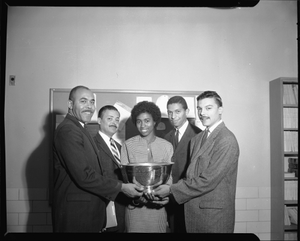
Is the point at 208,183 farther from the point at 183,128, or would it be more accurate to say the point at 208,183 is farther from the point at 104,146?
the point at 104,146

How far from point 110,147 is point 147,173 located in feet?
0.95

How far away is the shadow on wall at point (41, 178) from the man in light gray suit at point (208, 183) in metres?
0.72

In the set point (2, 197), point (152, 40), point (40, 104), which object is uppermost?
point (152, 40)

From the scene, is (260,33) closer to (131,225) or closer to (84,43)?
(84,43)

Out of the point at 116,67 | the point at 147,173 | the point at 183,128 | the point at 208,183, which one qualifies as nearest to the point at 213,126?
the point at 183,128

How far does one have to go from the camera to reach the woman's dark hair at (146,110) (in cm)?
172

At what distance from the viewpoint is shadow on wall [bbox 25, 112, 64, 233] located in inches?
68.2

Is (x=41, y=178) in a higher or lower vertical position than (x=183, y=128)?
lower

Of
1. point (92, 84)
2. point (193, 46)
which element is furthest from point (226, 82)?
point (92, 84)

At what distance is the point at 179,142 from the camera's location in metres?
1.72

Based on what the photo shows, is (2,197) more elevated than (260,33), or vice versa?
(260,33)

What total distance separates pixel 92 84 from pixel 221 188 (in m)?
1.07

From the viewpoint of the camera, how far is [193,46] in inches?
69.7

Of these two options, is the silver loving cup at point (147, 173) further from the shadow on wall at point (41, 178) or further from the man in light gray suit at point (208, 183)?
the shadow on wall at point (41, 178)
